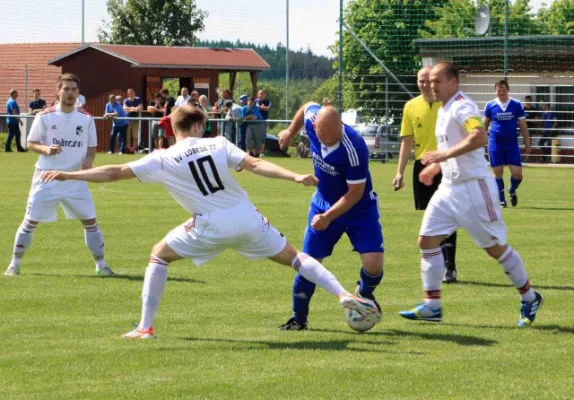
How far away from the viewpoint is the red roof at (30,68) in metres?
51.0

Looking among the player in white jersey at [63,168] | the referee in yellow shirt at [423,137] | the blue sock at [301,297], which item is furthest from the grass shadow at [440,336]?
the player in white jersey at [63,168]

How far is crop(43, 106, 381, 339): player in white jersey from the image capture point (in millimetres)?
8617

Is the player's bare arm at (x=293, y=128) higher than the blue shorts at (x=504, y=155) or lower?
higher

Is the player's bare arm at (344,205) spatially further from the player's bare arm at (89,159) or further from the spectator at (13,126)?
the spectator at (13,126)

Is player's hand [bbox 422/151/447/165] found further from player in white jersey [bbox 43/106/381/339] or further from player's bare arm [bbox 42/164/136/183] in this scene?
player's bare arm [bbox 42/164/136/183]

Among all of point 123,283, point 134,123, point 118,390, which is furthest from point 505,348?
point 134,123

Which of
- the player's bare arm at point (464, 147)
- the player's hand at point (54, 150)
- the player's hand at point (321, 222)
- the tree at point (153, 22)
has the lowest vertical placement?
the player's hand at point (321, 222)

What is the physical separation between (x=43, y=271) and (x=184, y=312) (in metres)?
3.32

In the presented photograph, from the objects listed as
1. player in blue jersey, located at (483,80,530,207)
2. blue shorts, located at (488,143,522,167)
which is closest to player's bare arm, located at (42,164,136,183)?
player in blue jersey, located at (483,80,530,207)

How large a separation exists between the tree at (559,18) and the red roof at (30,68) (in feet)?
73.1

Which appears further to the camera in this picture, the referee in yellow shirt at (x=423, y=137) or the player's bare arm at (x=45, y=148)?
the referee in yellow shirt at (x=423, y=137)

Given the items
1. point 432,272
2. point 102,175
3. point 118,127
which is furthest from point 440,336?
point 118,127

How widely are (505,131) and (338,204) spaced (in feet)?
41.9

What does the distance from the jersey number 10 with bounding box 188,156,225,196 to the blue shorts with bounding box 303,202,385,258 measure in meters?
1.12
